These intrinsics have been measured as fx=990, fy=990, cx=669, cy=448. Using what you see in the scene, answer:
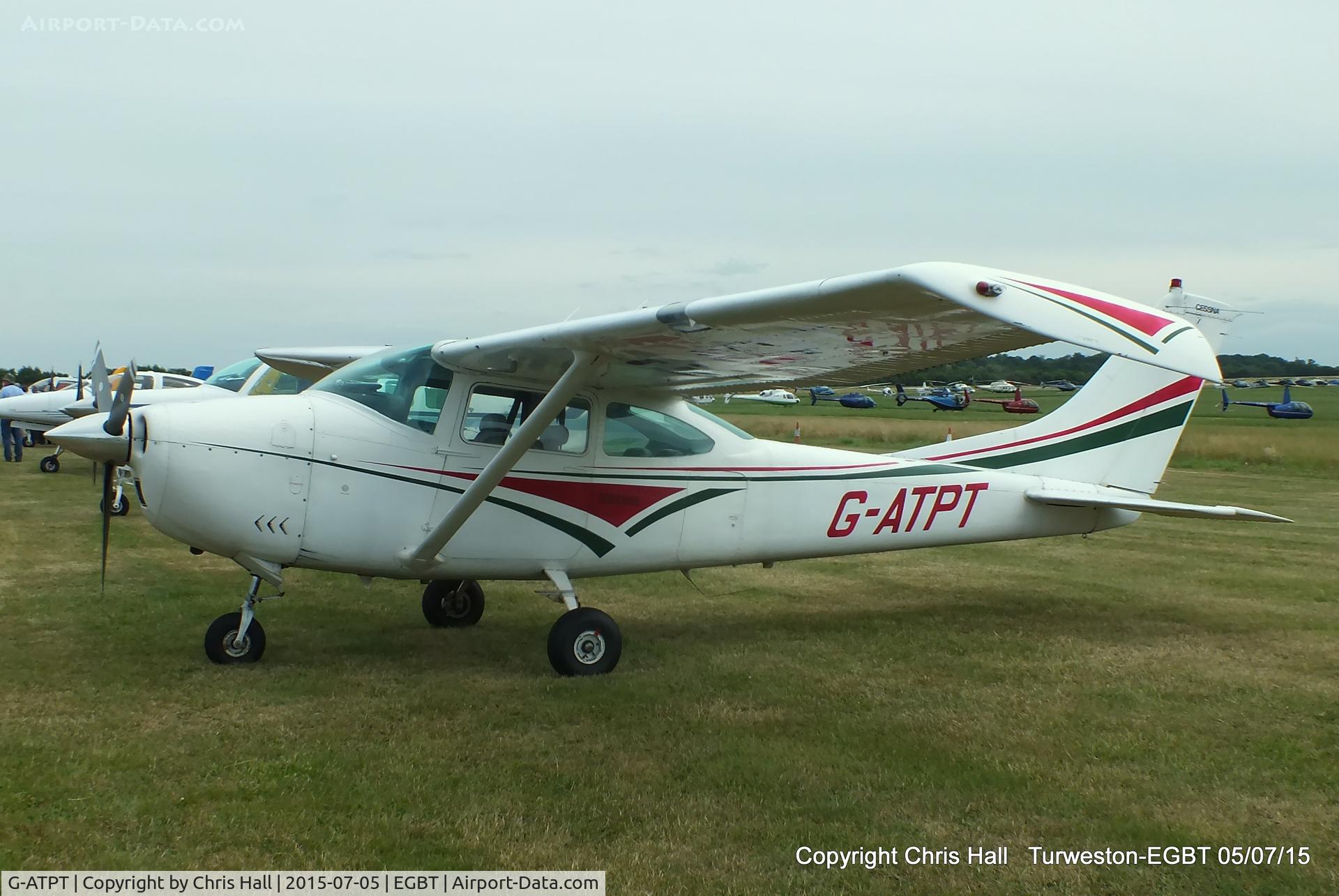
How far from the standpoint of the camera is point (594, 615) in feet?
20.3

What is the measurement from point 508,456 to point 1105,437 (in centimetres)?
532

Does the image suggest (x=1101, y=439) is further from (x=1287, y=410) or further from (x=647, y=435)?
(x=1287, y=410)

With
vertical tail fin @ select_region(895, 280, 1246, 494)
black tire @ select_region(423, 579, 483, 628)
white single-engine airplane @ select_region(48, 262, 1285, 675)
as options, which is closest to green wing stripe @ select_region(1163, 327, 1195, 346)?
white single-engine airplane @ select_region(48, 262, 1285, 675)

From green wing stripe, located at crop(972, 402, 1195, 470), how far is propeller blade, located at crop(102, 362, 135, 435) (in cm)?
613

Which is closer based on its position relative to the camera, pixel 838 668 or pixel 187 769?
pixel 187 769

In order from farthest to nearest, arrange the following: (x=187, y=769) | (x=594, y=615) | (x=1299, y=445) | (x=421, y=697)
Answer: (x=1299, y=445) → (x=594, y=615) → (x=421, y=697) → (x=187, y=769)

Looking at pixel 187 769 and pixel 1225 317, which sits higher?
pixel 1225 317

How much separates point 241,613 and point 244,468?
1.12 m

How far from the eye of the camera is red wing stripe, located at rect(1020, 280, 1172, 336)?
12.3 feet

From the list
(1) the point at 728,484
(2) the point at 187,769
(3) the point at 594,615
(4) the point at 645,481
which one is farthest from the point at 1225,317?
(2) the point at 187,769

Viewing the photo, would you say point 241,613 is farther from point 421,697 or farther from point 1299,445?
point 1299,445

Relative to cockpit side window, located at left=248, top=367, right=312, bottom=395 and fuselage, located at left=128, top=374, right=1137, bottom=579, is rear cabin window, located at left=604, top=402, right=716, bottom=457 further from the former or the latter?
cockpit side window, located at left=248, top=367, right=312, bottom=395

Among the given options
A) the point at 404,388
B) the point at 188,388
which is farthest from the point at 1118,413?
the point at 188,388

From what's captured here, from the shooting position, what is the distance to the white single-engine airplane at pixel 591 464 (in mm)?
4859
